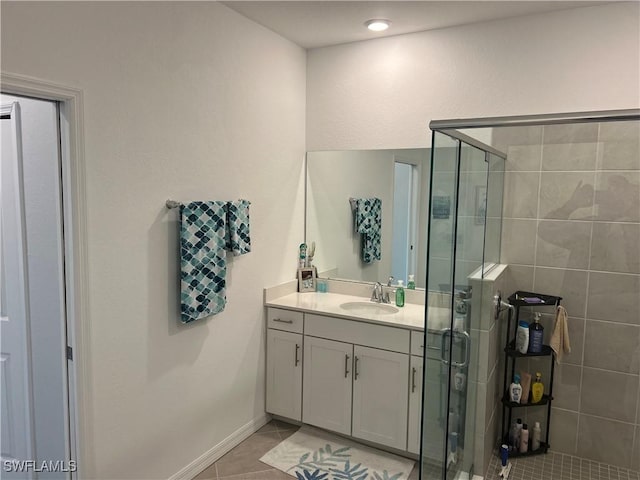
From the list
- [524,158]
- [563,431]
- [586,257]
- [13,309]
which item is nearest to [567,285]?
[586,257]

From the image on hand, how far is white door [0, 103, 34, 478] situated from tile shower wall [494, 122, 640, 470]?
8.63 feet

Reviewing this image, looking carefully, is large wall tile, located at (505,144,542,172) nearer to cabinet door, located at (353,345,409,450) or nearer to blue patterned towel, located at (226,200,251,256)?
cabinet door, located at (353,345,409,450)

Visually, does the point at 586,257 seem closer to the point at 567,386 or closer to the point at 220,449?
the point at 567,386

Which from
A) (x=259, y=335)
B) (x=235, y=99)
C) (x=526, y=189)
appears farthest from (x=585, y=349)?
(x=235, y=99)

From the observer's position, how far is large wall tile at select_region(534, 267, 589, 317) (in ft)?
9.45

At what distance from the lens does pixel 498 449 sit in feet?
9.92

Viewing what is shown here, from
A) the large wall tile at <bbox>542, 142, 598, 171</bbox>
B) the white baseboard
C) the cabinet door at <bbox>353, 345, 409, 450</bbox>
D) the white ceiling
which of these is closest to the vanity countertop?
the cabinet door at <bbox>353, 345, 409, 450</bbox>

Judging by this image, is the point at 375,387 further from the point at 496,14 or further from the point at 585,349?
the point at 496,14

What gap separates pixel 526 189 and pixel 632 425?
1512 millimetres

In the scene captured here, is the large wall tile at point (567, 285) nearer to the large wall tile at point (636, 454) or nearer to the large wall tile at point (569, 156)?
the large wall tile at point (569, 156)

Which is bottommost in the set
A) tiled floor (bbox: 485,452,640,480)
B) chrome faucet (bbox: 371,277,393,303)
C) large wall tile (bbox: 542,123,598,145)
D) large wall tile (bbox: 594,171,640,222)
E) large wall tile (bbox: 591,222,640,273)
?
tiled floor (bbox: 485,452,640,480)

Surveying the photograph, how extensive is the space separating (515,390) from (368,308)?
103cm

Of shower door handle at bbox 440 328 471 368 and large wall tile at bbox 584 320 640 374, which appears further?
large wall tile at bbox 584 320 640 374

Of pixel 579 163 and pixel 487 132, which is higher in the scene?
pixel 487 132
